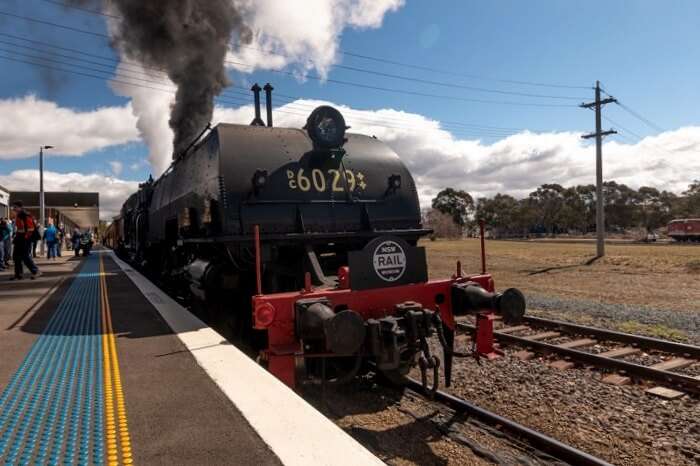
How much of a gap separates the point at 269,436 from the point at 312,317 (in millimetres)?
1239

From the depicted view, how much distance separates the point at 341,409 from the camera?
14.0ft

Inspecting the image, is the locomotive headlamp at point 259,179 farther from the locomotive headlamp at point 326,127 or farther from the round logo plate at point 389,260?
the round logo plate at point 389,260

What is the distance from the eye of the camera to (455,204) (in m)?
92.1

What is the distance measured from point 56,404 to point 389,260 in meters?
2.60

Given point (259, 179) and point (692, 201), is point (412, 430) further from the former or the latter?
point (692, 201)

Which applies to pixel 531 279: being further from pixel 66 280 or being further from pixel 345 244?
pixel 66 280

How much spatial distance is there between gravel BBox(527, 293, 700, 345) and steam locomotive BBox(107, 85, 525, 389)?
4.37 m

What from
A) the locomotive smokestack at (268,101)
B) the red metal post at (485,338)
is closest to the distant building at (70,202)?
the locomotive smokestack at (268,101)

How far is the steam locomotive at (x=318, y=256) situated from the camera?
12.3ft

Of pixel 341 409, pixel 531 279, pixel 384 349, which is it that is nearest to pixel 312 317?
pixel 384 349

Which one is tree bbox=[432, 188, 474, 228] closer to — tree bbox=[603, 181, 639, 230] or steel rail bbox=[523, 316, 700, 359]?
tree bbox=[603, 181, 639, 230]

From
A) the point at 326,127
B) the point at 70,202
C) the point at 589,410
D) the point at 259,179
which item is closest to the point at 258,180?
the point at 259,179

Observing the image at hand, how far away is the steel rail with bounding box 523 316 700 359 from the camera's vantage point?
5820mm

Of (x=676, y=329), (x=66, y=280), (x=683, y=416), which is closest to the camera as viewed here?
(x=683, y=416)
